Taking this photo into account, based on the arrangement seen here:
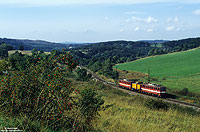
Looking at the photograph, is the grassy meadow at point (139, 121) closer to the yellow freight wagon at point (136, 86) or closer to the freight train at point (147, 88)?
the freight train at point (147, 88)

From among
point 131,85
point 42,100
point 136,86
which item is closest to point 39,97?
point 42,100

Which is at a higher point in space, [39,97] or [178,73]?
[39,97]

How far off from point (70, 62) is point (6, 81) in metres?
2.34

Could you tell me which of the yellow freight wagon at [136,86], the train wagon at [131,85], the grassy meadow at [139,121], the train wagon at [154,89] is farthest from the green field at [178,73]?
the grassy meadow at [139,121]

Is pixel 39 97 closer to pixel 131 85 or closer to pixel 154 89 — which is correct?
pixel 154 89

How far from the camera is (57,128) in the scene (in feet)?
19.3

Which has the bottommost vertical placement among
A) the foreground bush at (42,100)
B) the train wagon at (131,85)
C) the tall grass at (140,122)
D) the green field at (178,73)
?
the green field at (178,73)

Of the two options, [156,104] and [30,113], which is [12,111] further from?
[156,104]

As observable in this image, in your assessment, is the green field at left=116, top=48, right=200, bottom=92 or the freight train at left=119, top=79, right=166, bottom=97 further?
the green field at left=116, top=48, right=200, bottom=92

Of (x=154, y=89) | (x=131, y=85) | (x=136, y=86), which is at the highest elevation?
(x=154, y=89)

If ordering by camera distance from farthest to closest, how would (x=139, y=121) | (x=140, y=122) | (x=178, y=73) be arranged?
1. (x=178, y=73)
2. (x=139, y=121)
3. (x=140, y=122)

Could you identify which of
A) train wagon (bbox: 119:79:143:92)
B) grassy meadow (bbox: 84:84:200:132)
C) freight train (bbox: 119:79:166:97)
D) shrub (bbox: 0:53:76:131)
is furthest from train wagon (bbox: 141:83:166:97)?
shrub (bbox: 0:53:76:131)

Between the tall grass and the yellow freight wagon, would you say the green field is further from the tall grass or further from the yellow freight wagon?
the tall grass

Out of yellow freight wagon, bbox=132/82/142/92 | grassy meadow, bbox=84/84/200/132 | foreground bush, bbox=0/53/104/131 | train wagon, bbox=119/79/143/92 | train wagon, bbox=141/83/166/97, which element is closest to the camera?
foreground bush, bbox=0/53/104/131
